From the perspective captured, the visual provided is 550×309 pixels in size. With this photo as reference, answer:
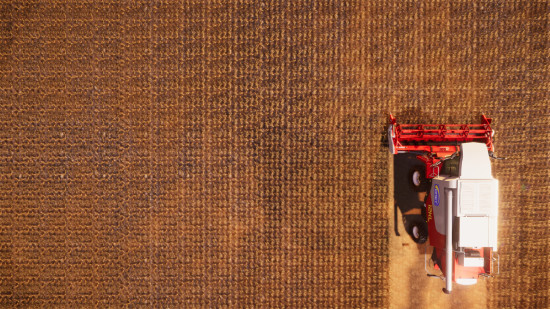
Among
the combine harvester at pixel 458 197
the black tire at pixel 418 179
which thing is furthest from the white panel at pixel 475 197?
the black tire at pixel 418 179

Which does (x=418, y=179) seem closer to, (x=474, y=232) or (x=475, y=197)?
(x=475, y=197)

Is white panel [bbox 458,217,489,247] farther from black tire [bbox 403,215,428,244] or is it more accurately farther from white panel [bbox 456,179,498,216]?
black tire [bbox 403,215,428,244]

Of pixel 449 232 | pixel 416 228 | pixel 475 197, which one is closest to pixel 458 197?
pixel 475 197

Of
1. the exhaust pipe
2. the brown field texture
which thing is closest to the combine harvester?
the exhaust pipe

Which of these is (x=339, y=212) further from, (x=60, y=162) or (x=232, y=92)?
(x=60, y=162)

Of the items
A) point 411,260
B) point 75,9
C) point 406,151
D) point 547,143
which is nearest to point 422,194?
point 406,151

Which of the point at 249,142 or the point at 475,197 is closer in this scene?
the point at 475,197
